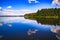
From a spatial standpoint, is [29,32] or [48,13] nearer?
[29,32]

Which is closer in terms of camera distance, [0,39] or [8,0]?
[0,39]

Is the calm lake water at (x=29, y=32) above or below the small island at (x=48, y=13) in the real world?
below

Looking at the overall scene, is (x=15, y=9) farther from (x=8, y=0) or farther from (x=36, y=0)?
(x=36, y=0)

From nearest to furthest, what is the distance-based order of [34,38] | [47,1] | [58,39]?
[58,39]
[34,38]
[47,1]

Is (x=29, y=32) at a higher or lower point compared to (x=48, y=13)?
lower

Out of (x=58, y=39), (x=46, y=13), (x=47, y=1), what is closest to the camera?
(x=58, y=39)

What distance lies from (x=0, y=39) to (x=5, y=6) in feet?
5.72

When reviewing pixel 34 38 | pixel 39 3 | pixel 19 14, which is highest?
pixel 39 3

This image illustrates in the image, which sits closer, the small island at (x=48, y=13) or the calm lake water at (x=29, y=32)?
the calm lake water at (x=29, y=32)

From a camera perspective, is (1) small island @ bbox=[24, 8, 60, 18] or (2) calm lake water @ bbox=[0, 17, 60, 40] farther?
(1) small island @ bbox=[24, 8, 60, 18]

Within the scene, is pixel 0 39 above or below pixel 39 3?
below

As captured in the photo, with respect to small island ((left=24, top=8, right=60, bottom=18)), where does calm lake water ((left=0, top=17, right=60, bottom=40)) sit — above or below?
below

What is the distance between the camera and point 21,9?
13.7 feet

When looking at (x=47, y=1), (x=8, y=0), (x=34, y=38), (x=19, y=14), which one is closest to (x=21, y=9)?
(x=19, y=14)
